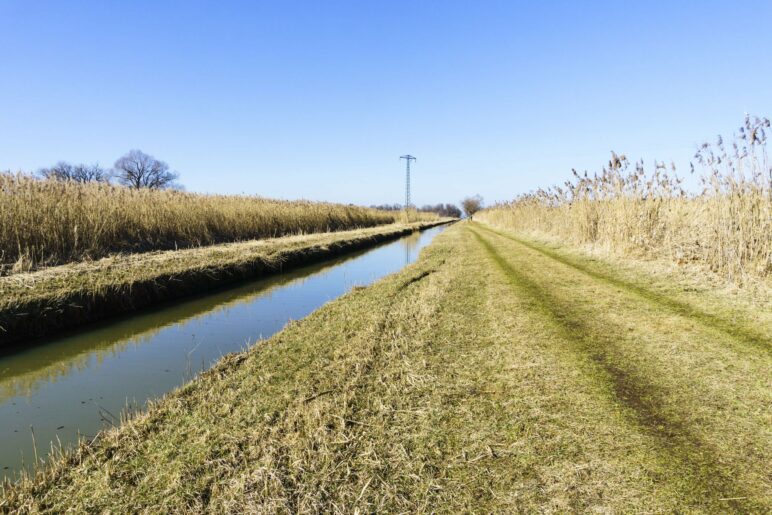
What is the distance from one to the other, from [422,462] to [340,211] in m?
27.9

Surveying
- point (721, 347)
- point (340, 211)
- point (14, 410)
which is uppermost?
point (340, 211)

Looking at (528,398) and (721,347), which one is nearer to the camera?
(528,398)

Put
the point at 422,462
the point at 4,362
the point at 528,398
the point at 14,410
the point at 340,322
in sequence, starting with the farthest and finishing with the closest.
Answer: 1. the point at 340,322
2. the point at 4,362
3. the point at 14,410
4. the point at 528,398
5. the point at 422,462

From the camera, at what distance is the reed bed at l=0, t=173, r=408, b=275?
8273mm

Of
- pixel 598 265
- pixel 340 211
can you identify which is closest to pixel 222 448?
pixel 598 265

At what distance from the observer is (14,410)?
3959 millimetres

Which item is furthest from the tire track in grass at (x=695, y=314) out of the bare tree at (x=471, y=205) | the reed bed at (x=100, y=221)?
the bare tree at (x=471, y=205)

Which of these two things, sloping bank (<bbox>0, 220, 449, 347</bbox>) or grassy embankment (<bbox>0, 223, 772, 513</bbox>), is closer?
grassy embankment (<bbox>0, 223, 772, 513</bbox>)

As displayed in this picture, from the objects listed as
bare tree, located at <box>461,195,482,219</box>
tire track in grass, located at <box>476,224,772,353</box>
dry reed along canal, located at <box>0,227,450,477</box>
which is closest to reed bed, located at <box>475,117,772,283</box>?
tire track in grass, located at <box>476,224,772,353</box>

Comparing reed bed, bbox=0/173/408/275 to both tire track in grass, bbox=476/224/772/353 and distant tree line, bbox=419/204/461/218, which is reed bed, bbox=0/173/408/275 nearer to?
tire track in grass, bbox=476/224/772/353

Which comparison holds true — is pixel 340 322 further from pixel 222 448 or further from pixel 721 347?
pixel 721 347

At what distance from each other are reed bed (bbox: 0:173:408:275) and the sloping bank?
40.5 inches

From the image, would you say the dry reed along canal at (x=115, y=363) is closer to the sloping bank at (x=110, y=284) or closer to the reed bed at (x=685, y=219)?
the sloping bank at (x=110, y=284)

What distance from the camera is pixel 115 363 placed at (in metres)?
5.17
